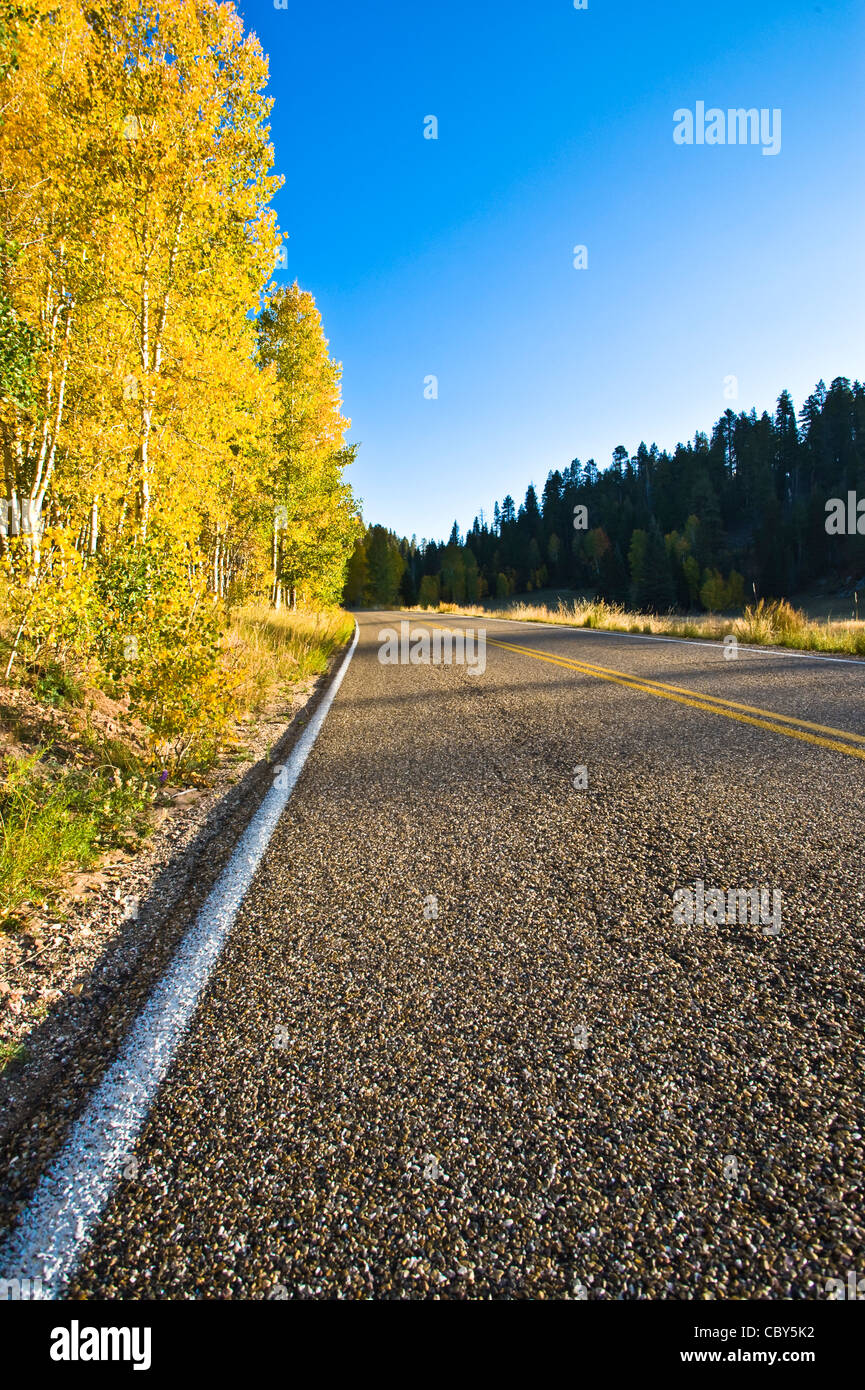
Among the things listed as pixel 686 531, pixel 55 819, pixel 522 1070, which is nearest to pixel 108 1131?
pixel 522 1070

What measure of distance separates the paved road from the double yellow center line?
3.57 feet

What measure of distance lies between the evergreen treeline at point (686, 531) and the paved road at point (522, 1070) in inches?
2037

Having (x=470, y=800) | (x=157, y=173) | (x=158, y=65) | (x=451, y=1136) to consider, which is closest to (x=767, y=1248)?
(x=451, y=1136)

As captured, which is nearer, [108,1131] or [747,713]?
[108,1131]

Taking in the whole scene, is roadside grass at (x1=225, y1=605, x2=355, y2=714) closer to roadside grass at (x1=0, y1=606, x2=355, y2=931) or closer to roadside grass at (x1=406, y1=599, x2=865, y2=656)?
roadside grass at (x1=0, y1=606, x2=355, y2=931)

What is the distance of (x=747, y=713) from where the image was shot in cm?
539

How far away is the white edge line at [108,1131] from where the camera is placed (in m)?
1.18

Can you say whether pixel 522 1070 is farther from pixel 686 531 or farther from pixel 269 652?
pixel 686 531

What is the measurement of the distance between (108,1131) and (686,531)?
81.4 meters

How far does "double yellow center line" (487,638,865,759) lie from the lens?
431 cm

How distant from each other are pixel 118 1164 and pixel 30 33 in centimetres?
1007

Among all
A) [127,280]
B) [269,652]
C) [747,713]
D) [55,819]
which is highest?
[127,280]
